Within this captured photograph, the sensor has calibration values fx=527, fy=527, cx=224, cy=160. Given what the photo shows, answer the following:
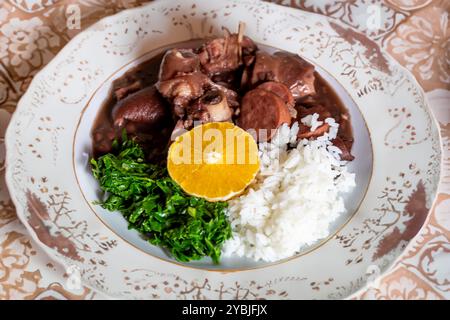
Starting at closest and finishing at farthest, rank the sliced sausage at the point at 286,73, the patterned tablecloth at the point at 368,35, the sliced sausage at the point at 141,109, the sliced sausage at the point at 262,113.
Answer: the patterned tablecloth at the point at 368,35, the sliced sausage at the point at 262,113, the sliced sausage at the point at 141,109, the sliced sausage at the point at 286,73

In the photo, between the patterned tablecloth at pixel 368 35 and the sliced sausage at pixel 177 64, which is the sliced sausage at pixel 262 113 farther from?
the patterned tablecloth at pixel 368 35

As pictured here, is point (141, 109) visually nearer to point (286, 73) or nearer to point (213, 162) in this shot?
point (213, 162)

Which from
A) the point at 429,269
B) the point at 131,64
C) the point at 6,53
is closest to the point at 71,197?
the point at 131,64

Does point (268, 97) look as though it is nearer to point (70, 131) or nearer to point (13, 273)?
point (70, 131)

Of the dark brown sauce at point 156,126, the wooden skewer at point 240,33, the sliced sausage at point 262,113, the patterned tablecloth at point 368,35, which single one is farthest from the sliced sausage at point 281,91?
the patterned tablecloth at point 368,35

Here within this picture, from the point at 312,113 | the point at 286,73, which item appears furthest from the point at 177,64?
the point at 312,113

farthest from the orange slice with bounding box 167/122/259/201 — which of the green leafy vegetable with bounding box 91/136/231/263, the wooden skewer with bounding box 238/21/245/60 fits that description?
the wooden skewer with bounding box 238/21/245/60

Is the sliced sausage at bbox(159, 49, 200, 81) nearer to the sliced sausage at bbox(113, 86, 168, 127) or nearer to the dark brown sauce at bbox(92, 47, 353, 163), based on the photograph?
the sliced sausage at bbox(113, 86, 168, 127)
